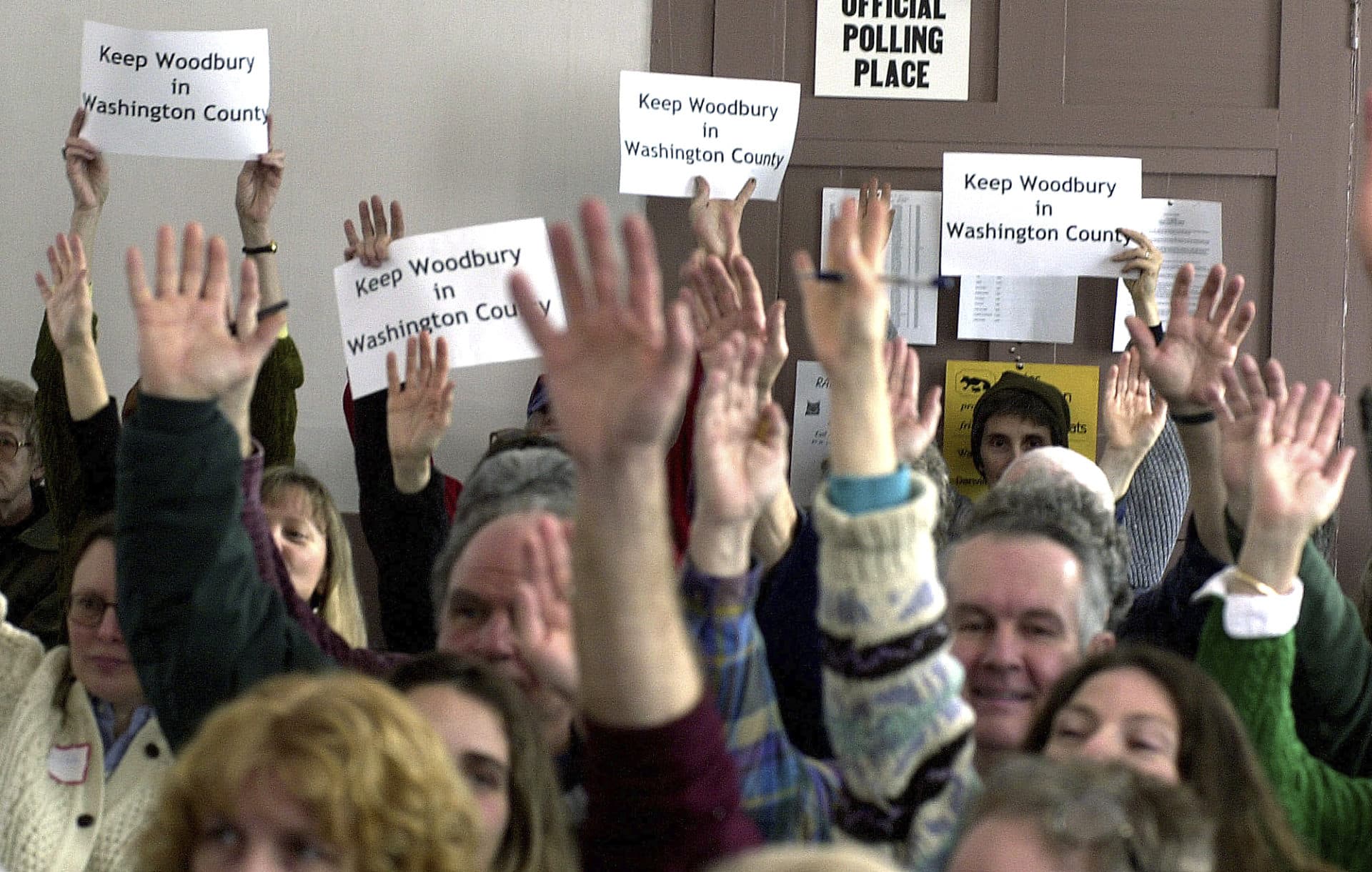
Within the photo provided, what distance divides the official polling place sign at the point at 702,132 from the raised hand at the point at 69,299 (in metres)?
1.38

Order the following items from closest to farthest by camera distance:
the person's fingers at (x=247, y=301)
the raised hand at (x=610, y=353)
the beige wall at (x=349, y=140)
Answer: the raised hand at (x=610, y=353) → the person's fingers at (x=247, y=301) → the beige wall at (x=349, y=140)

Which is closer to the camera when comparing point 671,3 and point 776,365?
point 776,365

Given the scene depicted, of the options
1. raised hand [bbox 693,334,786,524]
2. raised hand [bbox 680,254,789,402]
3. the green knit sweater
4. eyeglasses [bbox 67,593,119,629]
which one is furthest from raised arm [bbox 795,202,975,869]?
eyeglasses [bbox 67,593,119,629]

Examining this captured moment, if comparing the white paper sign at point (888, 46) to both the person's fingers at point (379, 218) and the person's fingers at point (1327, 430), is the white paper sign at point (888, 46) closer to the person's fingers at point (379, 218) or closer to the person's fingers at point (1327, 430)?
the person's fingers at point (379, 218)

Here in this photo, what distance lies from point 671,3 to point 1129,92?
126cm

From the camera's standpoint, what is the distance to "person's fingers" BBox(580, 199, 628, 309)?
150 centimetres

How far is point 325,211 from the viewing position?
458 centimetres

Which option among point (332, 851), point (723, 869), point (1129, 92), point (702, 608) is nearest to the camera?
point (723, 869)

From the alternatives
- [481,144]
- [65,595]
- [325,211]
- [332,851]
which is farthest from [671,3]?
[332,851]

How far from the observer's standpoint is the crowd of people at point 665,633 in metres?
1.57

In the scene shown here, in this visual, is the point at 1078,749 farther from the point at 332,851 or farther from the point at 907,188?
the point at 907,188

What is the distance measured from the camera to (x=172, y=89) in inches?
154

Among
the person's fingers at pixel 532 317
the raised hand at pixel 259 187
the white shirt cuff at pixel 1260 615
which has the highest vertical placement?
the raised hand at pixel 259 187

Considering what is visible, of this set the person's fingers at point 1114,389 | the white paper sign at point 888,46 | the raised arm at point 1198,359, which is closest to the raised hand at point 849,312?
the raised arm at point 1198,359
